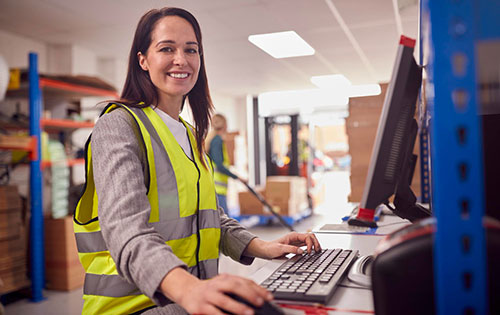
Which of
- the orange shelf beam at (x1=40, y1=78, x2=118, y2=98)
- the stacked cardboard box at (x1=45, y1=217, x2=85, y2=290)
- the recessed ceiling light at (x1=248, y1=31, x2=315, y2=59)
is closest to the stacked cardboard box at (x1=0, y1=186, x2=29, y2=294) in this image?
the stacked cardboard box at (x1=45, y1=217, x2=85, y2=290)

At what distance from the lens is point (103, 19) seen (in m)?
4.02

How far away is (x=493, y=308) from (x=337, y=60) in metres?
5.95

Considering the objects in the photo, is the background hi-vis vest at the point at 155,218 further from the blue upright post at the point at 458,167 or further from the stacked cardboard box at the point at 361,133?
the stacked cardboard box at the point at 361,133

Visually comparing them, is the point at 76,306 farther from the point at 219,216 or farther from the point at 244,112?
the point at 244,112

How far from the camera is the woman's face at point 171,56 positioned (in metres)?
1.12

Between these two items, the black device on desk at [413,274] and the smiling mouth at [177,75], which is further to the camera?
the smiling mouth at [177,75]

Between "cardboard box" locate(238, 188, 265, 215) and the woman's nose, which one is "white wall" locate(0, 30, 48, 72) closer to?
"cardboard box" locate(238, 188, 265, 215)

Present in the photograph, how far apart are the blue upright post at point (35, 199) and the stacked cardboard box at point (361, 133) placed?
2.38m

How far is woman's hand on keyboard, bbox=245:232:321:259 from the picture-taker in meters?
1.05

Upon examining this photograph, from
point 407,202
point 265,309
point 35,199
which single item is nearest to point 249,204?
point 35,199

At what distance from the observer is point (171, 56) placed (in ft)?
3.70

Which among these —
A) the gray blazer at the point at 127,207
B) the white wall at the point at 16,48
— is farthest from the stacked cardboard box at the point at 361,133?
the white wall at the point at 16,48

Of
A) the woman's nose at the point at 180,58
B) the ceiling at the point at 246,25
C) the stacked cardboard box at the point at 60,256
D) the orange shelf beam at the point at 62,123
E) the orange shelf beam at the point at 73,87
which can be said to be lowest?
the stacked cardboard box at the point at 60,256

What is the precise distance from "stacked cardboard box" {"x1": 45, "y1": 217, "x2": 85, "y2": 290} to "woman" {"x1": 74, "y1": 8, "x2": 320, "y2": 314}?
2504 mm
